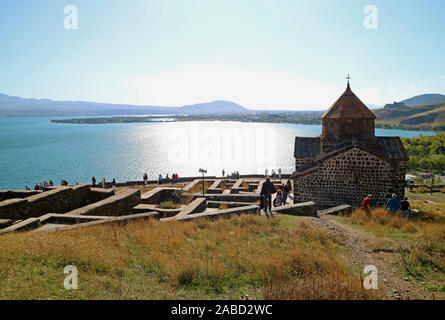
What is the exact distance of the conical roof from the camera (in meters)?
16.8

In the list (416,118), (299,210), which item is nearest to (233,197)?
(299,210)

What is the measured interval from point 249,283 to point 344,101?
15144 mm

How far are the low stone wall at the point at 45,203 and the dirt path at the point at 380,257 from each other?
926 cm

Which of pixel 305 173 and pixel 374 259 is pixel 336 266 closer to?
pixel 374 259

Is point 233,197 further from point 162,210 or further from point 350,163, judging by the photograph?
point 350,163

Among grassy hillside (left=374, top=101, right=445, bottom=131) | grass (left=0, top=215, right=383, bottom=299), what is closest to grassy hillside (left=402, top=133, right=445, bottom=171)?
grass (left=0, top=215, right=383, bottom=299)

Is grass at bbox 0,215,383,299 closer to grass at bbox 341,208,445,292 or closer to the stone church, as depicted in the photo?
grass at bbox 341,208,445,292

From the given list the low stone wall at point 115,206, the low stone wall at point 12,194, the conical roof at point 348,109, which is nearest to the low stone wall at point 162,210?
the low stone wall at point 115,206

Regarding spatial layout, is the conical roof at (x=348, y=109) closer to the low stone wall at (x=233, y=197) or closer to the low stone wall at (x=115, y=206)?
the low stone wall at (x=233, y=197)

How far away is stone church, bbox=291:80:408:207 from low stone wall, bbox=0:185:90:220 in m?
10.8

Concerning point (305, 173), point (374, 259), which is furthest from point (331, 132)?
point (374, 259)

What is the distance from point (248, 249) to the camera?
6.60 metres

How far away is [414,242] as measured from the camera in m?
7.86

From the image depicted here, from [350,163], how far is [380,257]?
349 inches
